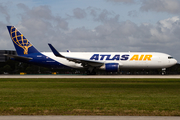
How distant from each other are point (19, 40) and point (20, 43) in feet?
1.95

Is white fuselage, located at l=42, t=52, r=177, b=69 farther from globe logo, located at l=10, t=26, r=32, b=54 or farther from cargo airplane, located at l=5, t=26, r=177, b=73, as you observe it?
globe logo, located at l=10, t=26, r=32, b=54

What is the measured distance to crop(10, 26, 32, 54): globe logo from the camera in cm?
4381

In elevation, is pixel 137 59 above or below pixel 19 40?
below

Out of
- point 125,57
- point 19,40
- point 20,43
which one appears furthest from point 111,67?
point 19,40

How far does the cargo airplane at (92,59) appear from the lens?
4072cm

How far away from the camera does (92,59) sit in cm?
4238

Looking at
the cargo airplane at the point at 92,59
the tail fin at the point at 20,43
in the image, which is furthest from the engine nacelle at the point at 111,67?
the tail fin at the point at 20,43

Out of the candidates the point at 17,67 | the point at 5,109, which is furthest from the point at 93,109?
the point at 17,67

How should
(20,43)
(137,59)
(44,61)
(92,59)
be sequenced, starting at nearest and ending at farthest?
(137,59) → (92,59) → (44,61) → (20,43)

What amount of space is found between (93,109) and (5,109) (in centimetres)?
377

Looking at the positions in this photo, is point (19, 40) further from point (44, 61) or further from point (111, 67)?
point (111, 67)

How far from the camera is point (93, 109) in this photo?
10.1 metres

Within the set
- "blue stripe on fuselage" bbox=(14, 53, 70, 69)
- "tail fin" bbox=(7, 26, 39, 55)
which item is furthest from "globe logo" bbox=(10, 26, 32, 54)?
"blue stripe on fuselage" bbox=(14, 53, 70, 69)

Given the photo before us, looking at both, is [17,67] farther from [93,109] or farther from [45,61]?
[93,109]
